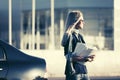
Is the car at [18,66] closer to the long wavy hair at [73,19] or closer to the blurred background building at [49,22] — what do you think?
the long wavy hair at [73,19]

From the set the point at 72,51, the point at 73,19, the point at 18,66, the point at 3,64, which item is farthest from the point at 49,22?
the point at 72,51

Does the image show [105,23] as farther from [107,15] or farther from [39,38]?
[39,38]

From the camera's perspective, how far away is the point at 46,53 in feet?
83.7

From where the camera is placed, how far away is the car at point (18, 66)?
8.49 meters

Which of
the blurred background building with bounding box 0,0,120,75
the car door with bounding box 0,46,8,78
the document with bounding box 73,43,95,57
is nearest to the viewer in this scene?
the document with bounding box 73,43,95,57

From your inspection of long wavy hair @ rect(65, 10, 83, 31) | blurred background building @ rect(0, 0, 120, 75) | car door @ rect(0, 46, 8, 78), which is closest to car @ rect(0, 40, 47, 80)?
car door @ rect(0, 46, 8, 78)

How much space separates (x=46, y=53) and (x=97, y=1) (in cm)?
1065

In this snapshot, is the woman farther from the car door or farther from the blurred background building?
the blurred background building

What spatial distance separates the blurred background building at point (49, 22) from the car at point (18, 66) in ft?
82.7

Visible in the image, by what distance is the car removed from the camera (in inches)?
334

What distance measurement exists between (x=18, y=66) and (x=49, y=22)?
2717cm

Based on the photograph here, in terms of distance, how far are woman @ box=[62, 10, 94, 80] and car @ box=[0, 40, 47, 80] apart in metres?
1.12

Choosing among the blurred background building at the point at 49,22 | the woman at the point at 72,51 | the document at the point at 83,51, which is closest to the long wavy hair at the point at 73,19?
the woman at the point at 72,51

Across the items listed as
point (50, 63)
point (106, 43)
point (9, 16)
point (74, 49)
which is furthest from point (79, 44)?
point (106, 43)
